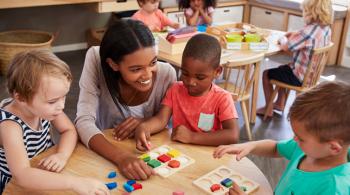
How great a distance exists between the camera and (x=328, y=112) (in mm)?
1061

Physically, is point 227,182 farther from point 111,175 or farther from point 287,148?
point 111,175

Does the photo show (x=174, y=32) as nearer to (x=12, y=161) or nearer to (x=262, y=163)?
(x=262, y=163)

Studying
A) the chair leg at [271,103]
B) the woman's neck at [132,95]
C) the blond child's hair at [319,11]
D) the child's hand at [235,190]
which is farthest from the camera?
the chair leg at [271,103]

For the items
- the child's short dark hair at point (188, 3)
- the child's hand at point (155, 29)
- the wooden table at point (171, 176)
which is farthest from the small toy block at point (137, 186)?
the child's short dark hair at point (188, 3)

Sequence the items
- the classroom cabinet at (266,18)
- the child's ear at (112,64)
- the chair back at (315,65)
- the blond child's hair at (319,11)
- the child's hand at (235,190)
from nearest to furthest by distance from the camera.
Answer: the child's hand at (235,190) → the child's ear at (112,64) → the chair back at (315,65) → the blond child's hair at (319,11) → the classroom cabinet at (266,18)

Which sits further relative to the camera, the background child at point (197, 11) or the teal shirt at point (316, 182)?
the background child at point (197, 11)

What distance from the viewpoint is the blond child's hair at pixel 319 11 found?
324 centimetres

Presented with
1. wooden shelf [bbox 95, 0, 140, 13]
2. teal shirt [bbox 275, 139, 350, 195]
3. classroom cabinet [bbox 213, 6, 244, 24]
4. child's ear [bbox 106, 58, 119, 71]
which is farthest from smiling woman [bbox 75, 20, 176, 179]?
classroom cabinet [bbox 213, 6, 244, 24]

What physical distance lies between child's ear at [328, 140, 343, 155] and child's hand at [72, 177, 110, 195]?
0.64 metres

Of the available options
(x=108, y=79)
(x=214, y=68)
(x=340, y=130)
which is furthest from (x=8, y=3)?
(x=340, y=130)

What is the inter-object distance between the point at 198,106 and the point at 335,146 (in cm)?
69

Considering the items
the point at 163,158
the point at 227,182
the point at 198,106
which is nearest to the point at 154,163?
the point at 163,158

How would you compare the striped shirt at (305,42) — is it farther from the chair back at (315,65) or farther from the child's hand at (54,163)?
the child's hand at (54,163)

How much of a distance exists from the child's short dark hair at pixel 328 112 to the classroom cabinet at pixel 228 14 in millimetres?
4342
